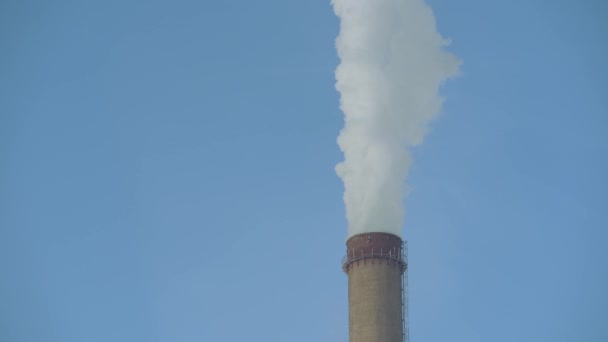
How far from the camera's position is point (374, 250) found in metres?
50.9

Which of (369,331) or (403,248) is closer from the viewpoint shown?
(369,331)

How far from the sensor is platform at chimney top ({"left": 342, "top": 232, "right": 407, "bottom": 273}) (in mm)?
50812

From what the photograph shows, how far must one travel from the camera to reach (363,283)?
5031 centimetres

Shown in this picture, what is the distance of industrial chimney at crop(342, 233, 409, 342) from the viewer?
161 ft

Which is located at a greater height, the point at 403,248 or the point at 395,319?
the point at 403,248

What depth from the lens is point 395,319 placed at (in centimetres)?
4969

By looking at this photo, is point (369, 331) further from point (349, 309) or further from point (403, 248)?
point (403, 248)

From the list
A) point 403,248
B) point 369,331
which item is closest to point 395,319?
point 369,331

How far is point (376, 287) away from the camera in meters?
49.8

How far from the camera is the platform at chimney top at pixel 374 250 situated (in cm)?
5081

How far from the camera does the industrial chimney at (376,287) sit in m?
49.1

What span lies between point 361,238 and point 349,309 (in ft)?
14.6

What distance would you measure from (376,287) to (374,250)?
7.78 ft

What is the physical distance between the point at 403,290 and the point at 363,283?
12.8 ft
